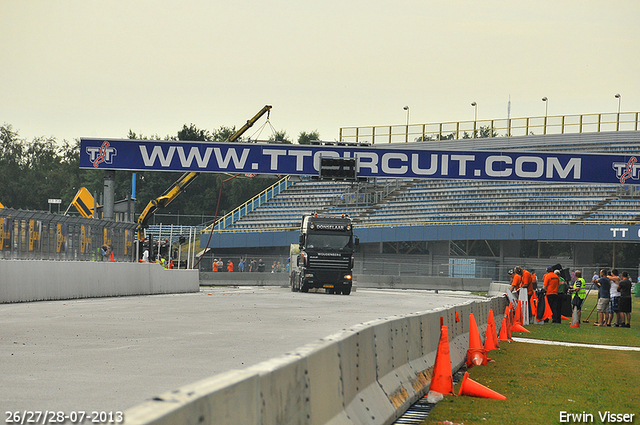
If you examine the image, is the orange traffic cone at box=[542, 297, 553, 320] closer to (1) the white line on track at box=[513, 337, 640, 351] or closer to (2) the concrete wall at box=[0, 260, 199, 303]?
(1) the white line on track at box=[513, 337, 640, 351]

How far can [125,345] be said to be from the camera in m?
12.1

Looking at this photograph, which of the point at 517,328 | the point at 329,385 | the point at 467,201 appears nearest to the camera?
the point at 329,385

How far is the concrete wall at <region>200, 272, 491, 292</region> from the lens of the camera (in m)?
48.7

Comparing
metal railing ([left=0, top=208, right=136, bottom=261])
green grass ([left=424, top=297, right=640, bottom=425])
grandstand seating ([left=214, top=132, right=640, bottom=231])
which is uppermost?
grandstand seating ([left=214, top=132, right=640, bottom=231])

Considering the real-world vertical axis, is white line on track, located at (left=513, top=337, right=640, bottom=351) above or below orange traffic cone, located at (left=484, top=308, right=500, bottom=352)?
below

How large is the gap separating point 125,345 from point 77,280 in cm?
1288

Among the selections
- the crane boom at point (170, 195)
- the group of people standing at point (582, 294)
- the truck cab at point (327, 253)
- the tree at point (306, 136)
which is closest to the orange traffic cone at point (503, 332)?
the group of people standing at point (582, 294)

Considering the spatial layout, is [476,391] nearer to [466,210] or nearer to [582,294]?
[582,294]

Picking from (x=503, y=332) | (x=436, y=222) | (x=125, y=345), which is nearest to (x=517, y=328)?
(x=503, y=332)

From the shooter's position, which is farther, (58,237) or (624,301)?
(58,237)

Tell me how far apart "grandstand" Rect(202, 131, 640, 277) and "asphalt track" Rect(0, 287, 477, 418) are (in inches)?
1317

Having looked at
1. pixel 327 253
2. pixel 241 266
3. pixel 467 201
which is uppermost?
pixel 467 201

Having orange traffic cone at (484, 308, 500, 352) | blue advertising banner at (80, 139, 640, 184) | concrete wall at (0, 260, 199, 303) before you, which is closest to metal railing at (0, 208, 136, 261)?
concrete wall at (0, 260, 199, 303)

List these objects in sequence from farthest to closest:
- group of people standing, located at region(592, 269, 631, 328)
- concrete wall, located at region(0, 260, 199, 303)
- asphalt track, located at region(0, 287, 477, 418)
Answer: group of people standing, located at region(592, 269, 631, 328)
concrete wall, located at region(0, 260, 199, 303)
asphalt track, located at region(0, 287, 477, 418)
